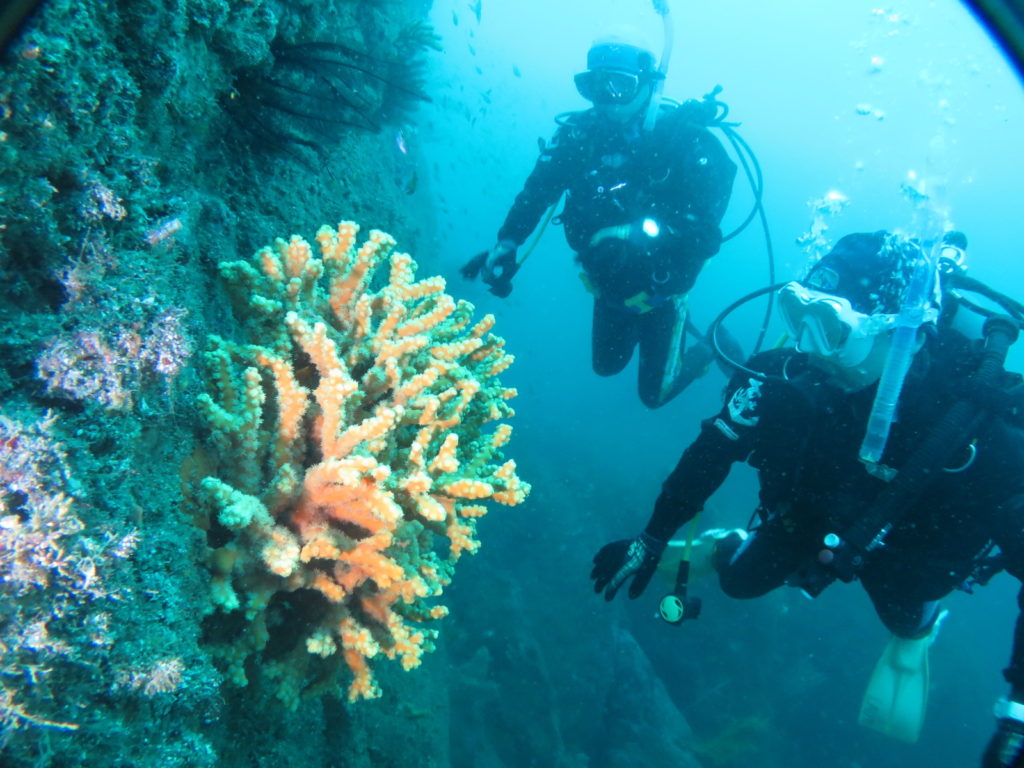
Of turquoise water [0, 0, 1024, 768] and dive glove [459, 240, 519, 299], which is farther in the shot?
dive glove [459, 240, 519, 299]

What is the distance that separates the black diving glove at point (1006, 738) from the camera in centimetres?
229

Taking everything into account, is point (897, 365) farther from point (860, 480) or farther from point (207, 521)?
point (207, 521)

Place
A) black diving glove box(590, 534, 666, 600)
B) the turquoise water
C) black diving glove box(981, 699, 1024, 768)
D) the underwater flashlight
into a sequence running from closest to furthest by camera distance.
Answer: the turquoise water → black diving glove box(981, 699, 1024, 768) → the underwater flashlight → black diving glove box(590, 534, 666, 600)

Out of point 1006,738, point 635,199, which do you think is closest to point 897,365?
point 1006,738

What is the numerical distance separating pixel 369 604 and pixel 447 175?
239 feet

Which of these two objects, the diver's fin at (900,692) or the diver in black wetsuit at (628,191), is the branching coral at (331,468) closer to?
the diver in black wetsuit at (628,191)

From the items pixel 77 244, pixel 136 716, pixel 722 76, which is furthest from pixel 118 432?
pixel 722 76

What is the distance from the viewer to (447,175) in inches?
2689

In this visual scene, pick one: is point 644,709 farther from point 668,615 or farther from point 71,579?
point 71,579

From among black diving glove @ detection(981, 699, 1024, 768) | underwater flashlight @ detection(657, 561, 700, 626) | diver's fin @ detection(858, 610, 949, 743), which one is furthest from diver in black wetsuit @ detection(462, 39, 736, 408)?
black diving glove @ detection(981, 699, 1024, 768)

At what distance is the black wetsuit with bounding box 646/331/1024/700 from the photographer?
2.98m

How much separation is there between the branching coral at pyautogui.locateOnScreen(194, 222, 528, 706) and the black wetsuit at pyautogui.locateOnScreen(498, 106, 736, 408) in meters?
3.67

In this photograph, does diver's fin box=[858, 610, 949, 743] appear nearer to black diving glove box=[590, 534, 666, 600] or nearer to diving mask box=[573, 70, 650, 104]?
black diving glove box=[590, 534, 666, 600]

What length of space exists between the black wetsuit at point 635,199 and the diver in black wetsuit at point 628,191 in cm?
1
